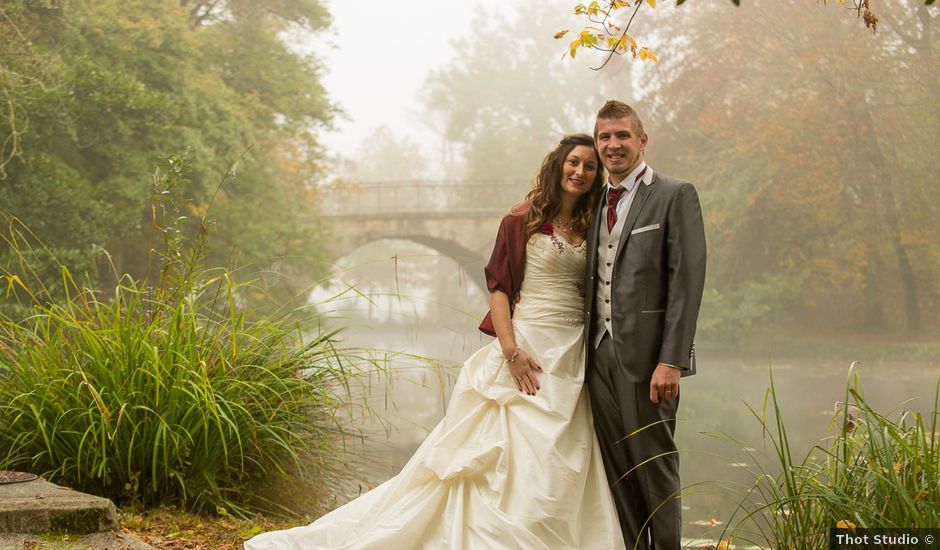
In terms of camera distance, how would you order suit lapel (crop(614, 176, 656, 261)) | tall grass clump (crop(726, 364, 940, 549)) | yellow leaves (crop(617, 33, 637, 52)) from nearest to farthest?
1. tall grass clump (crop(726, 364, 940, 549))
2. suit lapel (crop(614, 176, 656, 261))
3. yellow leaves (crop(617, 33, 637, 52))

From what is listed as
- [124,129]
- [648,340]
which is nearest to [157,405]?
[648,340]

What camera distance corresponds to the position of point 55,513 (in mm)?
2322

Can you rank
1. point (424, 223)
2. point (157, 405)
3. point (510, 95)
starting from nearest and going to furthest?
point (157, 405), point (424, 223), point (510, 95)

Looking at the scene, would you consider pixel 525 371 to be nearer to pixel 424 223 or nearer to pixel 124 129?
pixel 124 129

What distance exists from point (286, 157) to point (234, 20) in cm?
230

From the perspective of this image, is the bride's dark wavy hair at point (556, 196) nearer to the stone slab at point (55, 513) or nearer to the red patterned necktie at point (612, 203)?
the red patterned necktie at point (612, 203)

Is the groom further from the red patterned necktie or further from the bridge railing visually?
the bridge railing

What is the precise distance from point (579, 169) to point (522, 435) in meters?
0.74

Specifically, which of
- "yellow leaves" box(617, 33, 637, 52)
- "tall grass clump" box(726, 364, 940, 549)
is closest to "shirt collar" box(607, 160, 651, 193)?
"yellow leaves" box(617, 33, 637, 52)

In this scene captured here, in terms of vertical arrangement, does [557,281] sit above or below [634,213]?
below

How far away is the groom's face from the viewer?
2.38m

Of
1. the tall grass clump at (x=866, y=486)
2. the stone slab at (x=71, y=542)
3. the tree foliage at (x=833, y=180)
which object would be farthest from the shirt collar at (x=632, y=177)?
the tree foliage at (x=833, y=180)

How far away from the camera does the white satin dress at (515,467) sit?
229 centimetres

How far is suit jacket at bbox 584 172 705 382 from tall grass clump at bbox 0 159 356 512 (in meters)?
1.30
